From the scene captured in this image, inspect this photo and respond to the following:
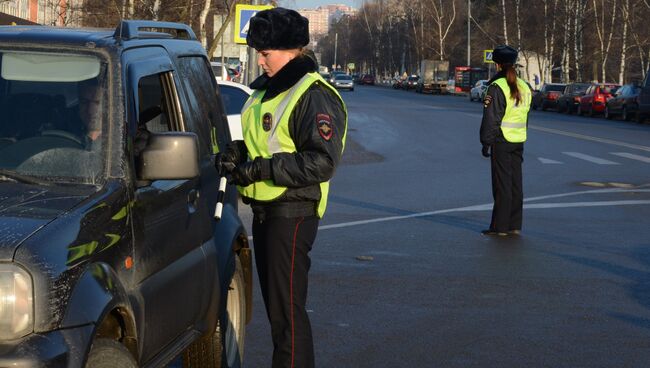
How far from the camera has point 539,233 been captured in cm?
1357

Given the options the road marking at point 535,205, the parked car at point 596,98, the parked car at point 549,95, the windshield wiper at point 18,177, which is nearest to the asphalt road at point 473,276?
the road marking at point 535,205

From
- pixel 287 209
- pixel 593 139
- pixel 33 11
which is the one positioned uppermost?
pixel 33 11

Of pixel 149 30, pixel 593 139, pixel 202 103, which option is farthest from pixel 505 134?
pixel 593 139

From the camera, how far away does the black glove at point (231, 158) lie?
5.78 metres

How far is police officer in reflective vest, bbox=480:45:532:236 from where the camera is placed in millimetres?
13203

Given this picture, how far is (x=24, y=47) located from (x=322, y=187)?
1402 millimetres

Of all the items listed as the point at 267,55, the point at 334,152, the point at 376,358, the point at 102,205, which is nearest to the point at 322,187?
the point at 334,152

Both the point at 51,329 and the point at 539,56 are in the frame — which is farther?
the point at 539,56

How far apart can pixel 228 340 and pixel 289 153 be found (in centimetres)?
134

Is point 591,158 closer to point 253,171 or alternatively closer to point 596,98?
point 253,171

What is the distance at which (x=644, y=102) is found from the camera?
4681 cm

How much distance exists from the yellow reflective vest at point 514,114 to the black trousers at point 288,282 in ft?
25.3

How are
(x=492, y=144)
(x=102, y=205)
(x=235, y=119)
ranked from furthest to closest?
1. (x=235, y=119)
2. (x=492, y=144)
3. (x=102, y=205)

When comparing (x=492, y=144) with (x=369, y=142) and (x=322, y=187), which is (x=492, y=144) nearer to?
(x=322, y=187)
